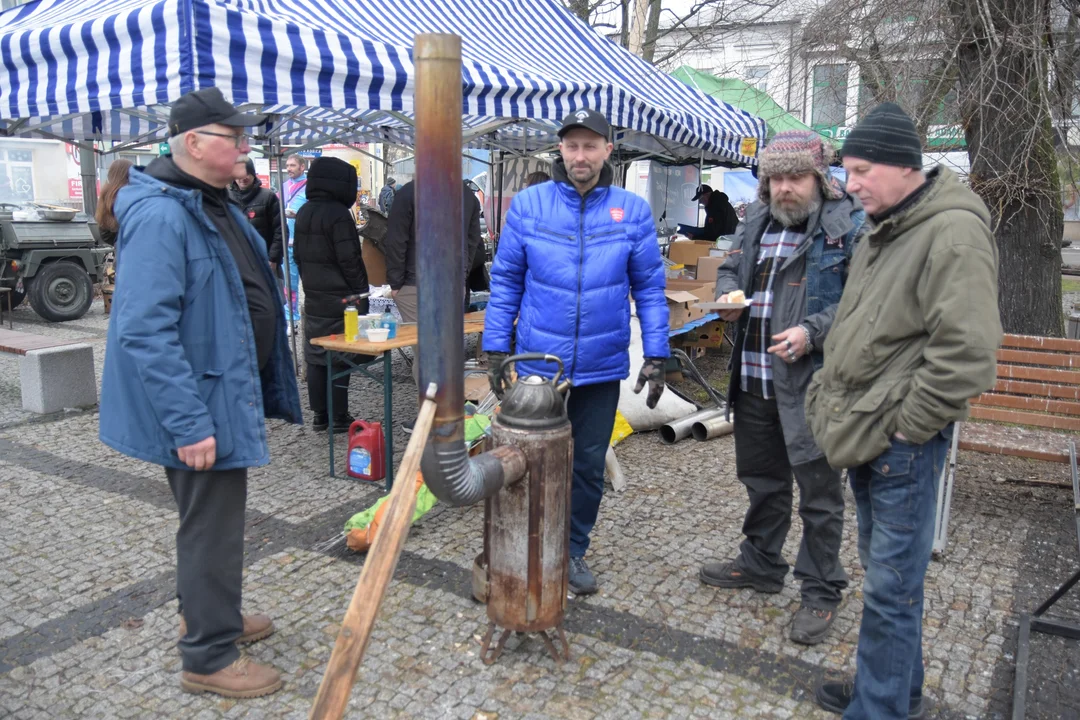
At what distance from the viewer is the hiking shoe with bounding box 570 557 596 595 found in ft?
11.8

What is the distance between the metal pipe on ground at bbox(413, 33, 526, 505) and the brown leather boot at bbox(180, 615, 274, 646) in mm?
1228

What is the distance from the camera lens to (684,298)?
22.9 feet

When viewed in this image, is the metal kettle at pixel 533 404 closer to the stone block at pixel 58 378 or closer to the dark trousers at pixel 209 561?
the dark trousers at pixel 209 561

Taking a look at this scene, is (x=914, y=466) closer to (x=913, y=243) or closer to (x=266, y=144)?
(x=913, y=243)

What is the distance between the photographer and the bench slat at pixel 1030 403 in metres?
4.64

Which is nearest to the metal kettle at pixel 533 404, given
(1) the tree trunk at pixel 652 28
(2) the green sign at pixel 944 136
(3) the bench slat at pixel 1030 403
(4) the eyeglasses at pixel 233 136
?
(4) the eyeglasses at pixel 233 136

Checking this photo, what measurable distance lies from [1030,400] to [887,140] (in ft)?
10.3

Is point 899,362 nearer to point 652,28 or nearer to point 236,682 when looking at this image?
point 236,682

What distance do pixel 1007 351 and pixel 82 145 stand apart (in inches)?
308

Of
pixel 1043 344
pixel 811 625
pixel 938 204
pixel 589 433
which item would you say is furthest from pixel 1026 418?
pixel 938 204

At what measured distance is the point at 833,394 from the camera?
8.27ft

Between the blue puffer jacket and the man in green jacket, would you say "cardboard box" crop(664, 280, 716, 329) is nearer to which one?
the blue puffer jacket

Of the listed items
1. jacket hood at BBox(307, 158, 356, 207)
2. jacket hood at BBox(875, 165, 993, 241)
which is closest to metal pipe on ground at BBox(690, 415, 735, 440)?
jacket hood at BBox(307, 158, 356, 207)

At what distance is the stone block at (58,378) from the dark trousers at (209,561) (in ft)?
14.6
